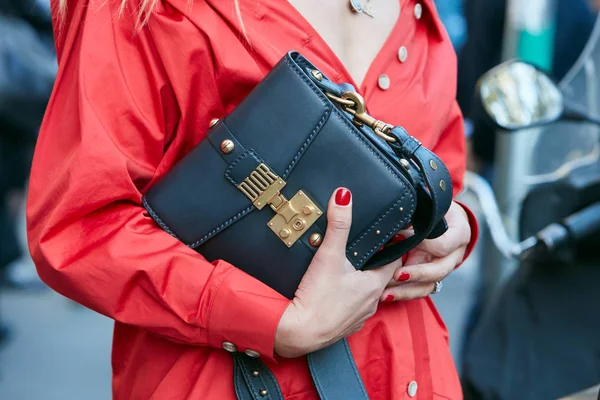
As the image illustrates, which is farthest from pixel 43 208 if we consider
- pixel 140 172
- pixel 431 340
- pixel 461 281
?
pixel 461 281

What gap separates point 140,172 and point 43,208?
0.52 ft

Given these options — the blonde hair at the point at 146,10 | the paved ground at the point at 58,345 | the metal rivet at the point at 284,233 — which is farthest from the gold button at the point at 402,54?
the paved ground at the point at 58,345

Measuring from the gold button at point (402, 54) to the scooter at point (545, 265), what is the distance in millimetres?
557

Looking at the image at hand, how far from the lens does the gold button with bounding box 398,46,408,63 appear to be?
1467 mm

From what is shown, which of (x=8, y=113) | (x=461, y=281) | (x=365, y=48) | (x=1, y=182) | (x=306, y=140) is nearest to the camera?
(x=306, y=140)

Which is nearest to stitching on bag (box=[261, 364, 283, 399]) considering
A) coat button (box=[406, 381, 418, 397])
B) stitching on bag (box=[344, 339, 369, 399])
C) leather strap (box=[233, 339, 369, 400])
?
leather strap (box=[233, 339, 369, 400])

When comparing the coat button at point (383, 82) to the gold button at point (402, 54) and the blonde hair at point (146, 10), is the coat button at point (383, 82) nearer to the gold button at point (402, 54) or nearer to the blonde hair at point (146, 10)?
the gold button at point (402, 54)

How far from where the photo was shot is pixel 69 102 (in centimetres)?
129

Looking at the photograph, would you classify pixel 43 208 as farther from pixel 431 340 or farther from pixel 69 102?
pixel 431 340

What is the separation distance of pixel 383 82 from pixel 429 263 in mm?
327

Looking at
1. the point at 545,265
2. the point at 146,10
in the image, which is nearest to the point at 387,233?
the point at 146,10

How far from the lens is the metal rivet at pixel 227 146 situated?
4.15 ft

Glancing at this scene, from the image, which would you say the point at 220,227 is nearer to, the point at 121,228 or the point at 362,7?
the point at 121,228

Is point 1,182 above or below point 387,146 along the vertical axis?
below
